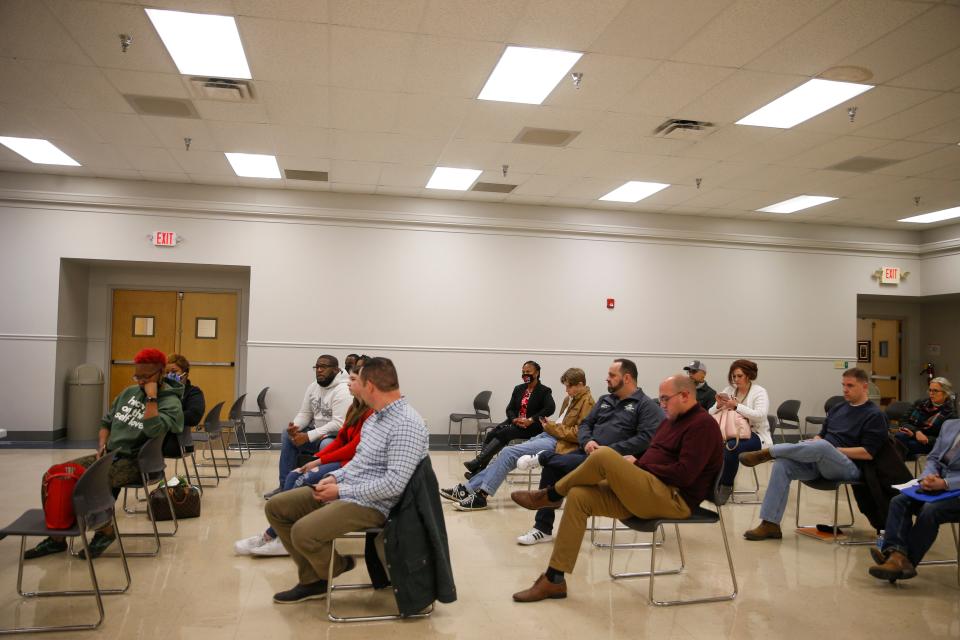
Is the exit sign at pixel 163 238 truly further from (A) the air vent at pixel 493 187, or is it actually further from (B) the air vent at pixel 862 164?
(B) the air vent at pixel 862 164

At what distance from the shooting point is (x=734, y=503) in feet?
21.3

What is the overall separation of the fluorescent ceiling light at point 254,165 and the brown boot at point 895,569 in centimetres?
695

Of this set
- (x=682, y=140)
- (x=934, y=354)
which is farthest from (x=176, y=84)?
(x=934, y=354)

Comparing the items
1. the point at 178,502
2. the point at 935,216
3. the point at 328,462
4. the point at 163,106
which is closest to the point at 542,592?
the point at 328,462

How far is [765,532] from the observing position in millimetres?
5180

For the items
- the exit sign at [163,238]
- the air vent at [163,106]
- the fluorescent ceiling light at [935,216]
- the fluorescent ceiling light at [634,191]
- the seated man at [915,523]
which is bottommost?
the seated man at [915,523]

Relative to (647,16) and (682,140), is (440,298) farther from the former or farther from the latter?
(647,16)

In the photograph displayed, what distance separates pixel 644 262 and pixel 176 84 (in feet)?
23.2

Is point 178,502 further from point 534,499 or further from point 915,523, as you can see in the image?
point 915,523

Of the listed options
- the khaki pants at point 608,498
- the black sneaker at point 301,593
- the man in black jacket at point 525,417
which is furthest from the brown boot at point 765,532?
the black sneaker at point 301,593

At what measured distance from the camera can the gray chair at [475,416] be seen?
9375 mm

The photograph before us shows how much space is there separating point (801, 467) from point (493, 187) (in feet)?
17.7

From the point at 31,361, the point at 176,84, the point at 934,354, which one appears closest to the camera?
the point at 176,84

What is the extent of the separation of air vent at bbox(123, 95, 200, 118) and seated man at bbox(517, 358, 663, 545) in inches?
174
